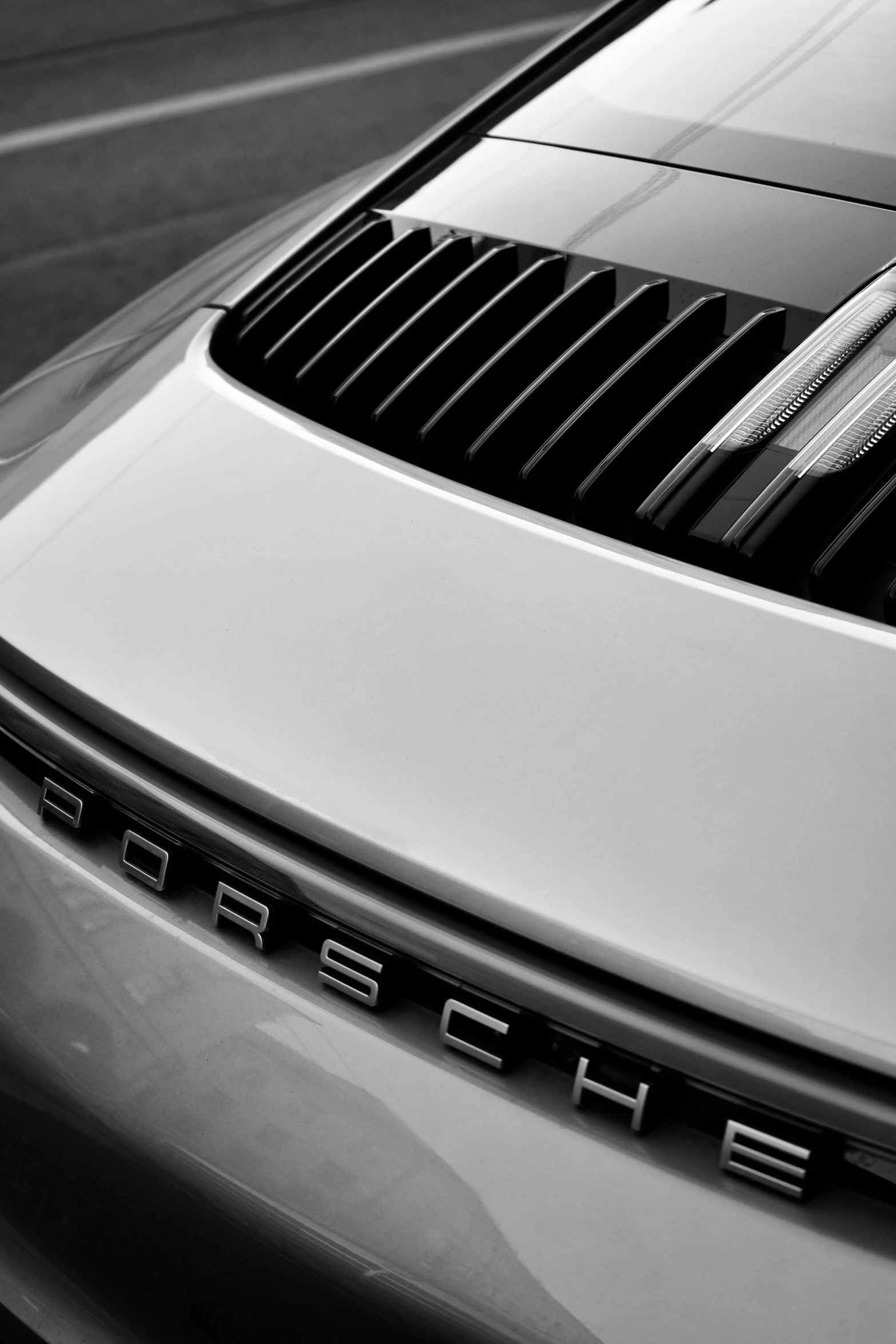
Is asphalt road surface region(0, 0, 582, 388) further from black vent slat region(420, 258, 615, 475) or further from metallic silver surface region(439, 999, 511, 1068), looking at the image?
metallic silver surface region(439, 999, 511, 1068)

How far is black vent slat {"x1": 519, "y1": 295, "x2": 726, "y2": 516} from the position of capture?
4.25 feet

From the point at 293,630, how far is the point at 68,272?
3.75 meters

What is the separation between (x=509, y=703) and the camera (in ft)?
3.54

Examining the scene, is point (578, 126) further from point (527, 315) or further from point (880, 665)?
point (880, 665)

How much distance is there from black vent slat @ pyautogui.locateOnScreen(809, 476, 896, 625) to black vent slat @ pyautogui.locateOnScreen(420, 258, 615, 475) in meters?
0.41

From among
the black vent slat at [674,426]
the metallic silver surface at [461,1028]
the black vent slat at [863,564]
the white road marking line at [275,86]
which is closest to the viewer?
the metallic silver surface at [461,1028]

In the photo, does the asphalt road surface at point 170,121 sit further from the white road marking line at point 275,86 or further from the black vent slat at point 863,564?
the black vent slat at point 863,564

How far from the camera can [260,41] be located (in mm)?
5625

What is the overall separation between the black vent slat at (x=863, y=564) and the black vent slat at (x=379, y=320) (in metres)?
0.64

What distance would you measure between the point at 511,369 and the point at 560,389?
74 mm

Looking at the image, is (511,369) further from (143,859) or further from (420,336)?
(143,859)

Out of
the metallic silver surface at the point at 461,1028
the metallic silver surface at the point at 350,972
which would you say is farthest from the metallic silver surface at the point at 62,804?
the metallic silver surface at the point at 461,1028

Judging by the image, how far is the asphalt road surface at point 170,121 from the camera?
452cm

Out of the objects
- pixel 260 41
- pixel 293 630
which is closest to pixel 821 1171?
pixel 293 630
